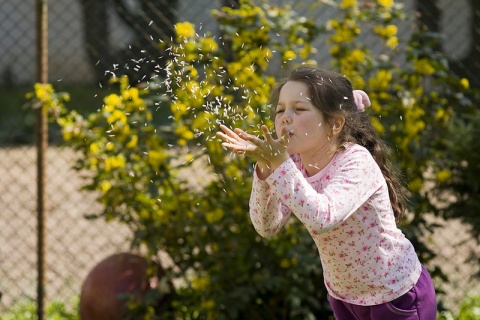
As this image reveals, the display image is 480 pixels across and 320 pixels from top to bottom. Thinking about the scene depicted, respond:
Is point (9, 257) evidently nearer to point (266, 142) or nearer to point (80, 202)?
point (80, 202)

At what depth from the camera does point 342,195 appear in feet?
7.95

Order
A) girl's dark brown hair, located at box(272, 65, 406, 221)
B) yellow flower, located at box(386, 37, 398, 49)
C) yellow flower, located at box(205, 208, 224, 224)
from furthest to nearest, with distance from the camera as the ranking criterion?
yellow flower, located at box(386, 37, 398, 49), yellow flower, located at box(205, 208, 224, 224), girl's dark brown hair, located at box(272, 65, 406, 221)

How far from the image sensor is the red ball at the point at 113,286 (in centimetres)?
424

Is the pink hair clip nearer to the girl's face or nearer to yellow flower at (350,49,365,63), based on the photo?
the girl's face

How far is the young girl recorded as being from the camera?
242 cm

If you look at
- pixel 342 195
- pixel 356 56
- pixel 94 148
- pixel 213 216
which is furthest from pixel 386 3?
pixel 342 195

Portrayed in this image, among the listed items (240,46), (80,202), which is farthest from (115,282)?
(80,202)

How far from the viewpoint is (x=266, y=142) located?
2318 mm

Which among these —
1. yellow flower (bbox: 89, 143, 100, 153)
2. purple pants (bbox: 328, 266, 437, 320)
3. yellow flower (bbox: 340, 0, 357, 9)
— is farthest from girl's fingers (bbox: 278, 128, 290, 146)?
yellow flower (bbox: 340, 0, 357, 9)

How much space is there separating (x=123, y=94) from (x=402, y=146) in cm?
130

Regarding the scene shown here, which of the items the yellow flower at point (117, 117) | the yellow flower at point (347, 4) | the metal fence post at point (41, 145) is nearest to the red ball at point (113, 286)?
the metal fence post at point (41, 145)

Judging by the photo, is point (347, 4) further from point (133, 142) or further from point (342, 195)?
point (342, 195)

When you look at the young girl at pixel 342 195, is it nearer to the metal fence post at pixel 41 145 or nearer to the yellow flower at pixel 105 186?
the yellow flower at pixel 105 186

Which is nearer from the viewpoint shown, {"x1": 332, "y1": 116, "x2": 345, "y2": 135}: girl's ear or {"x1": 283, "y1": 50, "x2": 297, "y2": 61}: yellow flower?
{"x1": 332, "y1": 116, "x2": 345, "y2": 135}: girl's ear
